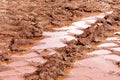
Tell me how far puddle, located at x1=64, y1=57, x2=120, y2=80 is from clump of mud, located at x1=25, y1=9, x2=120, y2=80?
14 cm

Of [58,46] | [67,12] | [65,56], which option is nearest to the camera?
[65,56]

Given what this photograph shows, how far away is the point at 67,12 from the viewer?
736 centimetres

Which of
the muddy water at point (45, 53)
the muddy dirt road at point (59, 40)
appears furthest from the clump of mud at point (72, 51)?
the muddy water at point (45, 53)

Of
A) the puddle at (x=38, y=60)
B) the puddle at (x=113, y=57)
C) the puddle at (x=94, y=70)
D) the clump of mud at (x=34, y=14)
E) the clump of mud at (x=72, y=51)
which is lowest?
the puddle at (x=94, y=70)

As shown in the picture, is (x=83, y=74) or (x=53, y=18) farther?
(x=53, y=18)

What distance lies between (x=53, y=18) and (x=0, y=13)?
1.14m

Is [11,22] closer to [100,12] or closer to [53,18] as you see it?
[53,18]

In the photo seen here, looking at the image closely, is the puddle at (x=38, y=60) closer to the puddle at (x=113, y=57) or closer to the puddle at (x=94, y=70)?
the puddle at (x=94, y=70)

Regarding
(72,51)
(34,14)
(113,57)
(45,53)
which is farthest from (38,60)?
(34,14)

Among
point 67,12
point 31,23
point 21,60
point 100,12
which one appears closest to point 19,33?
point 31,23

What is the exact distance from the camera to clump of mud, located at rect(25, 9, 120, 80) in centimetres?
423

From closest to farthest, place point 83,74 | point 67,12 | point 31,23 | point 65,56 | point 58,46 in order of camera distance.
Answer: point 83,74, point 65,56, point 58,46, point 31,23, point 67,12

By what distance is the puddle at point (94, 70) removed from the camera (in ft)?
14.3

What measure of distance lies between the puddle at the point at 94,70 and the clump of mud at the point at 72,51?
0.14m
